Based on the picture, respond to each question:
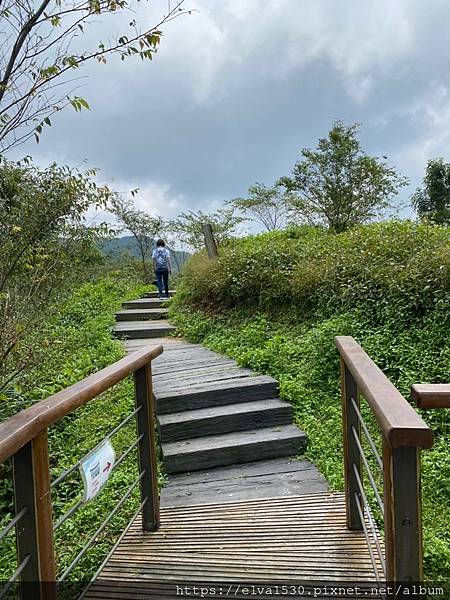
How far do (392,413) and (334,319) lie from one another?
3395 mm

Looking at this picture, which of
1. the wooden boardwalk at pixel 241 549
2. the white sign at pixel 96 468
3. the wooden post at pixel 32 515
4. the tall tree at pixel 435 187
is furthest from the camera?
the tall tree at pixel 435 187

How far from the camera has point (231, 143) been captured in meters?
8.82

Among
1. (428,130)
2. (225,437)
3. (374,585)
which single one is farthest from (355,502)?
(428,130)

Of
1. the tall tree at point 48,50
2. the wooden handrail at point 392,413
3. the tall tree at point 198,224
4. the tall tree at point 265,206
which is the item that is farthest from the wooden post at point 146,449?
the tall tree at point 265,206

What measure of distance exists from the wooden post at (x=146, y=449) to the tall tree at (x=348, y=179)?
29.5 feet

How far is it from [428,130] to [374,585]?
841 centimetres

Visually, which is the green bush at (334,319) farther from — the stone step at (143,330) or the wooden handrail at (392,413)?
the wooden handrail at (392,413)

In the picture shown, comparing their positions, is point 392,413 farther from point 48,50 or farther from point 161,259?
point 161,259

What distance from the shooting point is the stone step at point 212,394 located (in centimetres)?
321

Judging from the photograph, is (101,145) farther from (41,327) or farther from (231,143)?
(231,143)

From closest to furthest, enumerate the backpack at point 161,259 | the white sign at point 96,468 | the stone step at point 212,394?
the white sign at point 96,468, the stone step at point 212,394, the backpack at point 161,259

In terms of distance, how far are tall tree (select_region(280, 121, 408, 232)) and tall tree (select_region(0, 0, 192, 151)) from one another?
838 centimetres

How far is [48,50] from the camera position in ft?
7.64

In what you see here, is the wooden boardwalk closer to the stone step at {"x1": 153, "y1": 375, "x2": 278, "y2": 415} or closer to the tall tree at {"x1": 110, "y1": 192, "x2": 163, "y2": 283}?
the stone step at {"x1": 153, "y1": 375, "x2": 278, "y2": 415}
